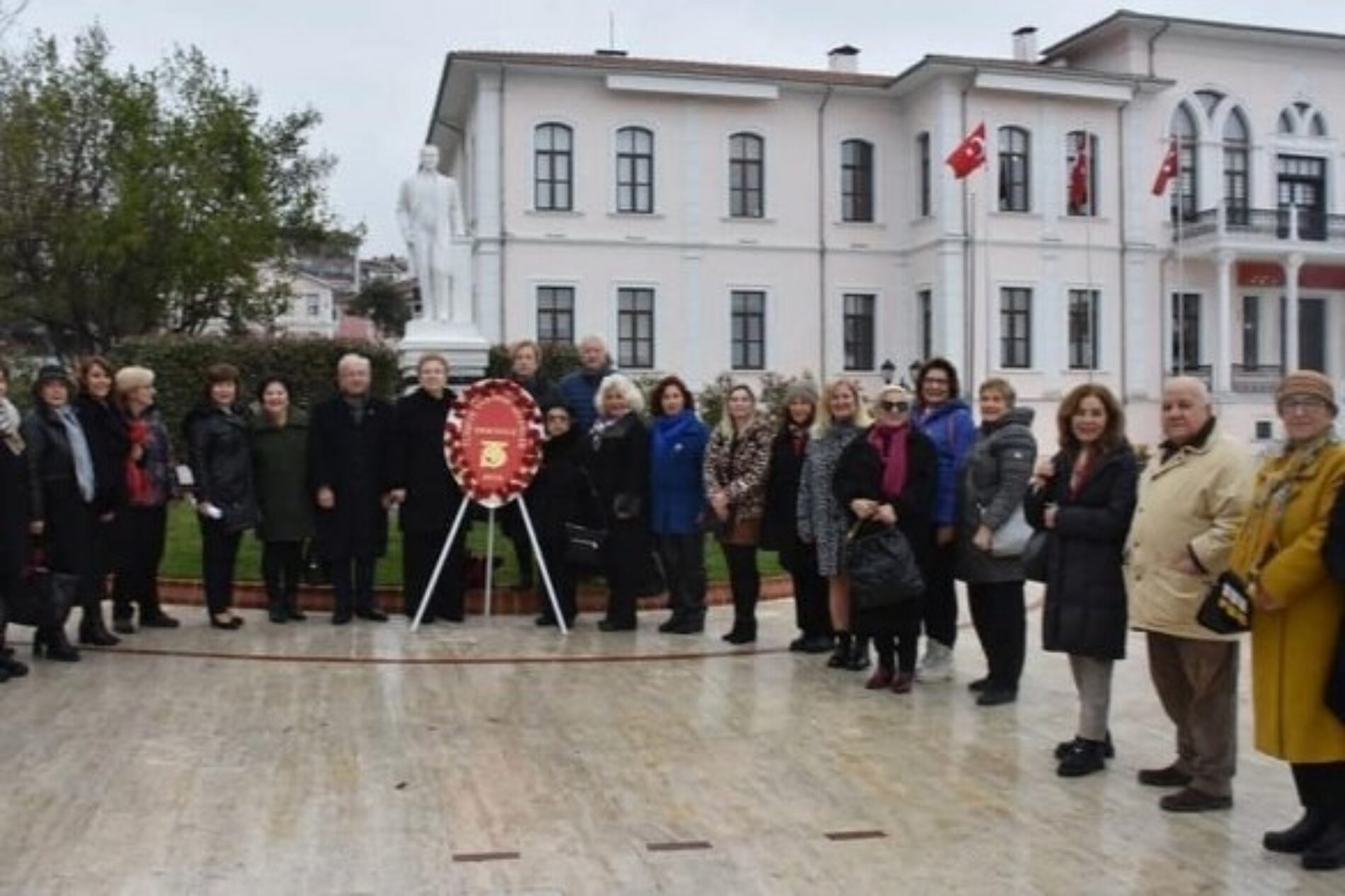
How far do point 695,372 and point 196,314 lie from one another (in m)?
14.0

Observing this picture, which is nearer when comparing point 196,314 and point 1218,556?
point 1218,556

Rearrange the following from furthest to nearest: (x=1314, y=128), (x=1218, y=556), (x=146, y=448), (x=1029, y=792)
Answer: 1. (x=1314, y=128)
2. (x=146, y=448)
3. (x=1029, y=792)
4. (x=1218, y=556)

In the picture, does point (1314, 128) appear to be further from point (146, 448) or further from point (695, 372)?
point (146, 448)

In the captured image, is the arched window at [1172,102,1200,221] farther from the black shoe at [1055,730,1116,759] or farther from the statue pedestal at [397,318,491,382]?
the black shoe at [1055,730,1116,759]

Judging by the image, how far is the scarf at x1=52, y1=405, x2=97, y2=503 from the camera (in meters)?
8.57

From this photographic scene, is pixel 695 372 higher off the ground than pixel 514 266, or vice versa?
pixel 514 266

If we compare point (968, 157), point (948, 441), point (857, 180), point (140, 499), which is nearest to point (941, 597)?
point (948, 441)

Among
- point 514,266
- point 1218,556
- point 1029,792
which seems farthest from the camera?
point 514,266

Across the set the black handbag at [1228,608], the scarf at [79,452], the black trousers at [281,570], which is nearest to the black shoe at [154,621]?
the black trousers at [281,570]

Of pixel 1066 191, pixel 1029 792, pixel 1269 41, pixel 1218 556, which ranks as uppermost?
pixel 1269 41

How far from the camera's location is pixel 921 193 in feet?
127

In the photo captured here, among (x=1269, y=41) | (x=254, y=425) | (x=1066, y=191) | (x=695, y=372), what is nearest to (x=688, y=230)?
(x=695, y=372)

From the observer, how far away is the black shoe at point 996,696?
7.60 m

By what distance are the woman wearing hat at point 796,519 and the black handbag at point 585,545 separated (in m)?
1.28
